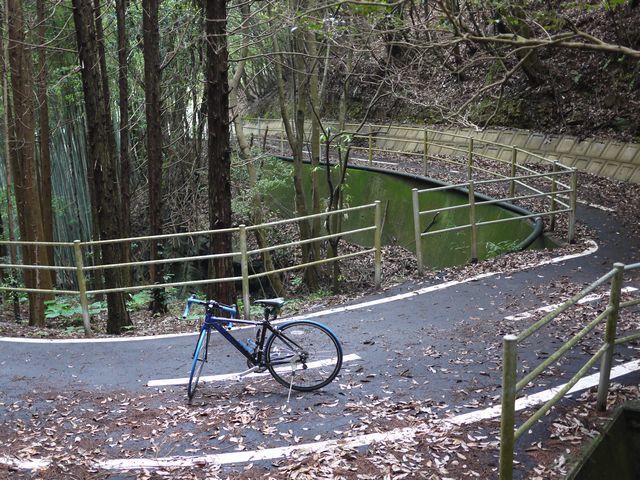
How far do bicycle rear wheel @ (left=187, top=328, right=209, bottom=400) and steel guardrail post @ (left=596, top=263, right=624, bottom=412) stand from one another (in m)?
3.46

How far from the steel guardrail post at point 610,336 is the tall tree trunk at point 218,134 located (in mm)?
5305

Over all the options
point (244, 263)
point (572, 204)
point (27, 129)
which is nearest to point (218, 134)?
point (244, 263)

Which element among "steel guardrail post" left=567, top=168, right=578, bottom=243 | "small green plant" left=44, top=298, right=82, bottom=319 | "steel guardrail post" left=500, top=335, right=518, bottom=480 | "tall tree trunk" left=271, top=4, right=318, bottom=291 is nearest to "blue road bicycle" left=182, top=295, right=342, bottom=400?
"steel guardrail post" left=500, top=335, right=518, bottom=480

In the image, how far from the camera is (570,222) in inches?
419

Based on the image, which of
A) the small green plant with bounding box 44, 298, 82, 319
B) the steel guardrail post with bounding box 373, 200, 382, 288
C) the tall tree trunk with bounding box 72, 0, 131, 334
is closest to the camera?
the tall tree trunk with bounding box 72, 0, 131, 334

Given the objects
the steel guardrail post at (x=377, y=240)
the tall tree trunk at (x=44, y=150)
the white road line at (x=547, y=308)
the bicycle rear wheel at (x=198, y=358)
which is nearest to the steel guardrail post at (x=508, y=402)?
the bicycle rear wheel at (x=198, y=358)

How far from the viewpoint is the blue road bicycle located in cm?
575

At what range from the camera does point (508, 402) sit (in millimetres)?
3648

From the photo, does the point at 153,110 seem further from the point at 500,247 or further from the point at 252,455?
the point at 252,455

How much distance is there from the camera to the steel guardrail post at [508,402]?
11.6 feet

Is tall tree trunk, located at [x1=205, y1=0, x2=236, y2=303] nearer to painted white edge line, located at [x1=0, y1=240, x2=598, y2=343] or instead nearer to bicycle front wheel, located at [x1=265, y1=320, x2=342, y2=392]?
painted white edge line, located at [x1=0, y1=240, x2=598, y2=343]

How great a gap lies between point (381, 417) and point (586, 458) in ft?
5.24

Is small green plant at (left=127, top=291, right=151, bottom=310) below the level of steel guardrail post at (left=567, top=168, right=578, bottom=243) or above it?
below

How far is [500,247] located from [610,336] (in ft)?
23.3
